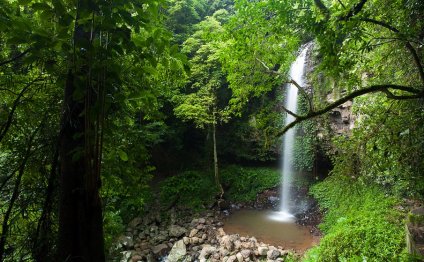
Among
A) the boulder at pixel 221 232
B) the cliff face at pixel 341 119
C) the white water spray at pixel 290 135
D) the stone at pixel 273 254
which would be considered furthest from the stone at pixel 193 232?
the cliff face at pixel 341 119

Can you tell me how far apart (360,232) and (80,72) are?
6259 millimetres

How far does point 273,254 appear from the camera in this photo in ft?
21.5

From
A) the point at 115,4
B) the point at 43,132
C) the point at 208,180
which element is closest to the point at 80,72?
the point at 115,4

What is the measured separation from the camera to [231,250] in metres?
6.96

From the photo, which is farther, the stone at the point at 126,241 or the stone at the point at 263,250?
the stone at the point at 126,241

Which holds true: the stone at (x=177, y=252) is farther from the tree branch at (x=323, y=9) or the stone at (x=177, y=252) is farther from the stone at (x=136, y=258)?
the tree branch at (x=323, y=9)

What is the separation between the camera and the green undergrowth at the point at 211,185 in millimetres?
10867

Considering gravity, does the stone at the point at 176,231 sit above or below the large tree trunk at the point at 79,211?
below

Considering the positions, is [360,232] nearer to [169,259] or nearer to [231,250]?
[231,250]

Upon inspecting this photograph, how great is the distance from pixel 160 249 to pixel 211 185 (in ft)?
15.1

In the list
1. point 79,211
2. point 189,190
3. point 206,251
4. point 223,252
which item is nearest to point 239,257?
point 223,252

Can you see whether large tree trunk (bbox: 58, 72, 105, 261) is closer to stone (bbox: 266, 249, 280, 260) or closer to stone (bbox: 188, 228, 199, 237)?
stone (bbox: 266, 249, 280, 260)

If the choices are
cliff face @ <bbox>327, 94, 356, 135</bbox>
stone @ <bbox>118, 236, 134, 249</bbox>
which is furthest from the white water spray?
stone @ <bbox>118, 236, 134, 249</bbox>

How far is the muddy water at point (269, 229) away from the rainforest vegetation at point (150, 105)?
72cm
